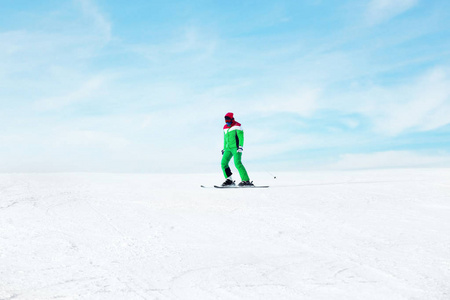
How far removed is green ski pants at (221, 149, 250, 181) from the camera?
13656mm

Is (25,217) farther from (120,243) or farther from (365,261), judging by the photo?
(365,261)

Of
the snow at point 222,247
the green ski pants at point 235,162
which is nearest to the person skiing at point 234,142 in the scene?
the green ski pants at point 235,162

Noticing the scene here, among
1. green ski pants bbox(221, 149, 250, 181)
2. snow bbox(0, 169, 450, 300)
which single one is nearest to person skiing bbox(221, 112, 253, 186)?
green ski pants bbox(221, 149, 250, 181)

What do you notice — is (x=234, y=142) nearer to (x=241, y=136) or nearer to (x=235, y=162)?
(x=241, y=136)

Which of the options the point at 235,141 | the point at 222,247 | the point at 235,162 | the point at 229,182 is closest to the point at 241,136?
the point at 235,141

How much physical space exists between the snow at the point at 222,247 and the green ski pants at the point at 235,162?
3.42 meters

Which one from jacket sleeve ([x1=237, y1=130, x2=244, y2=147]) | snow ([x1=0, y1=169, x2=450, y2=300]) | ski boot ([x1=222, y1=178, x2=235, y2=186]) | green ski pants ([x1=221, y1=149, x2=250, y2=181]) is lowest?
snow ([x1=0, y1=169, x2=450, y2=300])

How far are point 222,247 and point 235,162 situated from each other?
804 cm

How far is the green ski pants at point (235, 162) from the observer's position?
44.8 ft

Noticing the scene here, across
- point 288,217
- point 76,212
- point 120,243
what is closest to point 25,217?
point 76,212

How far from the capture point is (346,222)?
24.4ft

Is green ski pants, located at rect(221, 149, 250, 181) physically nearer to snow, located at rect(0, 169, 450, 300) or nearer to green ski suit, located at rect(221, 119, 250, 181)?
green ski suit, located at rect(221, 119, 250, 181)

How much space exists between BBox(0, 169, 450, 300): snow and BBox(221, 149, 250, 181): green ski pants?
135 inches

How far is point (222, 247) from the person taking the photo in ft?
18.7
